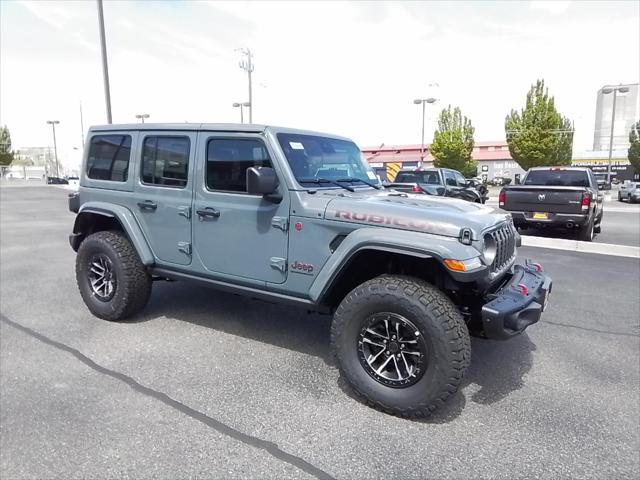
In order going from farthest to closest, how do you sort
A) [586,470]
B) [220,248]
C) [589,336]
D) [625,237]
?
[625,237], [589,336], [220,248], [586,470]

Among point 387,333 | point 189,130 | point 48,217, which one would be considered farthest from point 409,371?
point 48,217

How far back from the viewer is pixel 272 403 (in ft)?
10.3

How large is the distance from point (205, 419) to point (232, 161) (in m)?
2.07

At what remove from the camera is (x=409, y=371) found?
3.00m

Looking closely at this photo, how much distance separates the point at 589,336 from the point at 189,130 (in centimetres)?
430

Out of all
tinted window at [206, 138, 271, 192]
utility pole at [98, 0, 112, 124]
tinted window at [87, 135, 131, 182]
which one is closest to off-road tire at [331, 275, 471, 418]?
tinted window at [206, 138, 271, 192]

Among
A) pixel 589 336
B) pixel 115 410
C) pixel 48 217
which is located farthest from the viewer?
pixel 48 217

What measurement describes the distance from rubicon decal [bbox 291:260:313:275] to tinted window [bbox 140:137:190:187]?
139 cm

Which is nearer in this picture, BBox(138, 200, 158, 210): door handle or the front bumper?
the front bumper

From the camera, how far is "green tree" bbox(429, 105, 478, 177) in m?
49.1

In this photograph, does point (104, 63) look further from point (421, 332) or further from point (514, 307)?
point (514, 307)

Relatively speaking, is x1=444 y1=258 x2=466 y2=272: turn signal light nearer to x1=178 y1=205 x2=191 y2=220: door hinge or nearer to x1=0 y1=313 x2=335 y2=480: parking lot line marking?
x1=0 y1=313 x2=335 y2=480: parking lot line marking

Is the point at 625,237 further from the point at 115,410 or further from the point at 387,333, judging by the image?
the point at 115,410

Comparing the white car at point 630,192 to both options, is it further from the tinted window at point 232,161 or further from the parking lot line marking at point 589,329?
the tinted window at point 232,161
